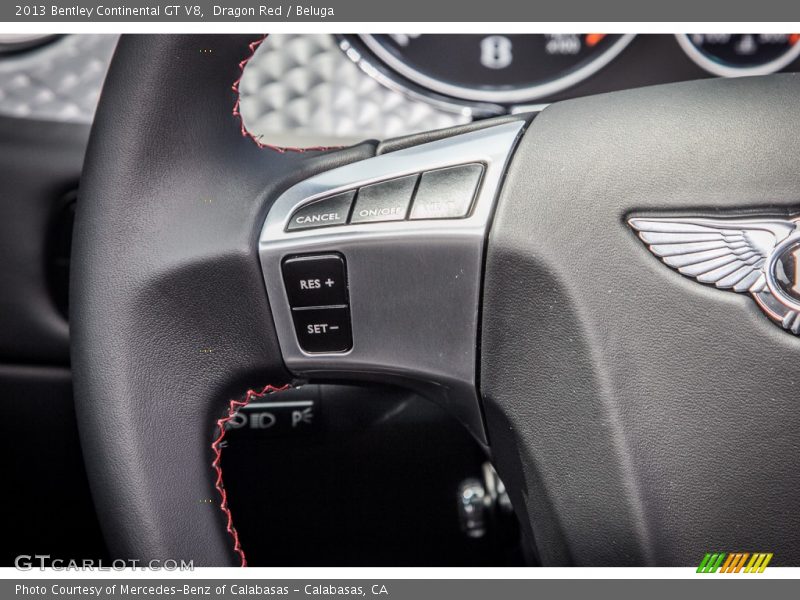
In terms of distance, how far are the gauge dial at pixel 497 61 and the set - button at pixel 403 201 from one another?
2.73ft

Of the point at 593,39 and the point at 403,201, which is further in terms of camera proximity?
the point at 593,39

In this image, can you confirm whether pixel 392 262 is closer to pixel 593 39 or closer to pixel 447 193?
pixel 447 193

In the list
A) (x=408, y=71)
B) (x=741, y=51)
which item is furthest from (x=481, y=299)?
(x=741, y=51)

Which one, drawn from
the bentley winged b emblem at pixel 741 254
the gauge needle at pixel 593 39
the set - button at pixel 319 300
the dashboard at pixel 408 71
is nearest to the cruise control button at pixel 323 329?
the set - button at pixel 319 300

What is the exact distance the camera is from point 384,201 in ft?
2.08

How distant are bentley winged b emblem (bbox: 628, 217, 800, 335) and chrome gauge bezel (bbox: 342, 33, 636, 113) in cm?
90

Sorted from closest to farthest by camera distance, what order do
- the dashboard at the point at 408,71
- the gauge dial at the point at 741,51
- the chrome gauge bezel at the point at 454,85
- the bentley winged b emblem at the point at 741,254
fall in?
the bentley winged b emblem at the point at 741,254 < the dashboard at the point at 408,71 < the chrome gauge bezel at the point at 454,85 < the gauge dial at the point at 741,51

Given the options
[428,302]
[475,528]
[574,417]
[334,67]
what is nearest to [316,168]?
[428,302]

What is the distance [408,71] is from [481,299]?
35.5 inches

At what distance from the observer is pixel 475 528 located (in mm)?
823

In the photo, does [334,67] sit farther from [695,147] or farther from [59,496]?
[695,147]

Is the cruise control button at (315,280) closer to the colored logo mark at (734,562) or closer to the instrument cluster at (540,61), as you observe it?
the colored logo mark at (734,562)

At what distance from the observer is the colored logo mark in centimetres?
61

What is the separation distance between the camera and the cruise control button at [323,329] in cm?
65
